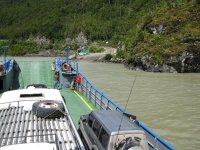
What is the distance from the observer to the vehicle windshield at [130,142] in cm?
777

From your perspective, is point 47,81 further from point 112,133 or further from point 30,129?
point 112,133

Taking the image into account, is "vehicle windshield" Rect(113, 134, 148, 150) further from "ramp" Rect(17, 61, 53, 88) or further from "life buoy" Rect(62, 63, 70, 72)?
"ramp" Rect(17, 61, 53, 88)

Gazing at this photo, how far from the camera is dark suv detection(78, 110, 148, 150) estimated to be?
796 cm

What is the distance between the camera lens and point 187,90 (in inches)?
1375

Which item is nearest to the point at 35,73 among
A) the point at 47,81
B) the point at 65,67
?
the point at 47,81

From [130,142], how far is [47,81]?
67.0 ft

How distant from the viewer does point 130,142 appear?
782cm

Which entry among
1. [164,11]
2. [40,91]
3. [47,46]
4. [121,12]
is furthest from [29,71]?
[121,12]

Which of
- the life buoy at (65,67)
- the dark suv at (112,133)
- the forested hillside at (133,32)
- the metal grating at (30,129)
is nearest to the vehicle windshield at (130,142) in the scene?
the dark suv at (112,133)

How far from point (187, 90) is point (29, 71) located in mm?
16707

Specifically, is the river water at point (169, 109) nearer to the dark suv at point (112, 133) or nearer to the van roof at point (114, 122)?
the van roof at point (114, 122)

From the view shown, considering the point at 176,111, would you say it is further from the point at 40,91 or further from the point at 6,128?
the point at 6,128

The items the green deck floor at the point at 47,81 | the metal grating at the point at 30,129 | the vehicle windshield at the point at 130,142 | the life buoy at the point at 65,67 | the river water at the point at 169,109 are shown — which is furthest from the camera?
the life buoy at the point at 65,67

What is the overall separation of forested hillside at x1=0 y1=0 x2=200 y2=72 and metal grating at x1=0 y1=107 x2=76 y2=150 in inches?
2054
